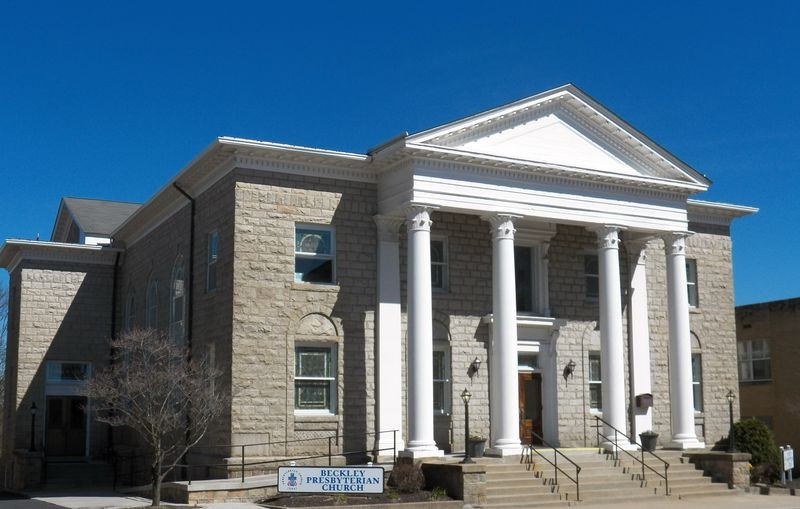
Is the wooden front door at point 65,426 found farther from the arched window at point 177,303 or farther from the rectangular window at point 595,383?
the rectangular window at point 595,383

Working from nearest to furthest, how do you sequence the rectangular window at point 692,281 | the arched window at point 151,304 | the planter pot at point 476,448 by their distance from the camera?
the planter pot at point 476,448
the rectangular window at point 692,281
the arched window at point 151,304

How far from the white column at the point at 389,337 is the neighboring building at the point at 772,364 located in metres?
21.0

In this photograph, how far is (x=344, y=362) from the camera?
2567 centimetres

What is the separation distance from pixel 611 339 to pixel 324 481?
31.3 feet

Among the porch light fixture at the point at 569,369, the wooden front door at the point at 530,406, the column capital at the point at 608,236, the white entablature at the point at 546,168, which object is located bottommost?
the wooden front door at the point at 530,406

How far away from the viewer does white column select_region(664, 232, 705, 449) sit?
1102 inches

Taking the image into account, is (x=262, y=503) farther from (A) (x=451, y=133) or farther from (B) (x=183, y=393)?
(A) (x=451, y=133)

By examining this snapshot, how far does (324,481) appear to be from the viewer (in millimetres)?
21359

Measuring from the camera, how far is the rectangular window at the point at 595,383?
29.2 metres

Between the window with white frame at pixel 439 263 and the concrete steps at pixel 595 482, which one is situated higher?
the window with white frame at pixel 439 263

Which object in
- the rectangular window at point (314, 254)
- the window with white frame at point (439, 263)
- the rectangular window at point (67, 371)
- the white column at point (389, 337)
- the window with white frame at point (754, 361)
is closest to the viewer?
the white column at point (389, 337)

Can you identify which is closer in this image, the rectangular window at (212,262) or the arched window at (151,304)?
the rectangular window at (212,262)

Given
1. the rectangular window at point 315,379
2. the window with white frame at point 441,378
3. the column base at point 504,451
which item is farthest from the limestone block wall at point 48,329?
the column base at point 504,451

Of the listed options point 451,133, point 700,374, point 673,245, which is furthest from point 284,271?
point 700,374
